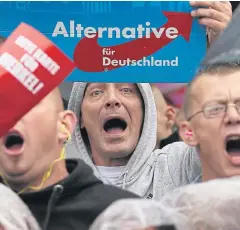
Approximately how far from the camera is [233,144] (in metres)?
2.90

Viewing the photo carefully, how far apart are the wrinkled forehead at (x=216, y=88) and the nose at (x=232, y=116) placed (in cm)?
3

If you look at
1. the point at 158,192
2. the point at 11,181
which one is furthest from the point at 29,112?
the point at 158,192

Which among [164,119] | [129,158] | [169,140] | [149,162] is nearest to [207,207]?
[149,162]

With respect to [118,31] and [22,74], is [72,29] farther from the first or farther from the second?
[22,74]

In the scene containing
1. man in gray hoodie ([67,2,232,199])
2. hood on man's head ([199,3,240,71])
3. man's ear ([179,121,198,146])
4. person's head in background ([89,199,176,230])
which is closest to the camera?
person's head in background ([89,199,176,230])

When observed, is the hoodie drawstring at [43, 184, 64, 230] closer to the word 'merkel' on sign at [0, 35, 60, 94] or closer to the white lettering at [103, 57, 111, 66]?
the word 'merkel' on sign at [0, 35, 60, 94]

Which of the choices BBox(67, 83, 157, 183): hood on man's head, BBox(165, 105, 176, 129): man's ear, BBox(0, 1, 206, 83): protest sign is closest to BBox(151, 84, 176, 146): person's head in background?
BBox(165, 105, 176, 129): man's ear

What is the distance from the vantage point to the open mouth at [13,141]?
2.79m

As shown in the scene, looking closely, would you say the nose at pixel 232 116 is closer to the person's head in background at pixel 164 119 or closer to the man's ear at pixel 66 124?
the man's ear at pixel 66 124

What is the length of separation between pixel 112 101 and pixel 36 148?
0.88 meters

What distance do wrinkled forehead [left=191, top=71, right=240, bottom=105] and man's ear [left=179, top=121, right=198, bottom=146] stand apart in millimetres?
89

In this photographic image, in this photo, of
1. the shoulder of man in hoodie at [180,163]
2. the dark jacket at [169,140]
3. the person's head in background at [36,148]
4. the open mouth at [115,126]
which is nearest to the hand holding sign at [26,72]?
the person's head in background at [36,148]

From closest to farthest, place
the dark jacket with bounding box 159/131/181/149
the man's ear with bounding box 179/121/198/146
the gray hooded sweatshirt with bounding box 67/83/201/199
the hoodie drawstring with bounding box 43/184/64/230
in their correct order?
1. the hoodie drawstring with bounding box 43/184/64/230
2. the man's ear with bounding box 179/121/198/146
3. the gray hooded sweatshirt with bounding box 67/83/201/199
4. the dark jacket with bounding box 159/131/181/149

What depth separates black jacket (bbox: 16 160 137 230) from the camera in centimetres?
278
